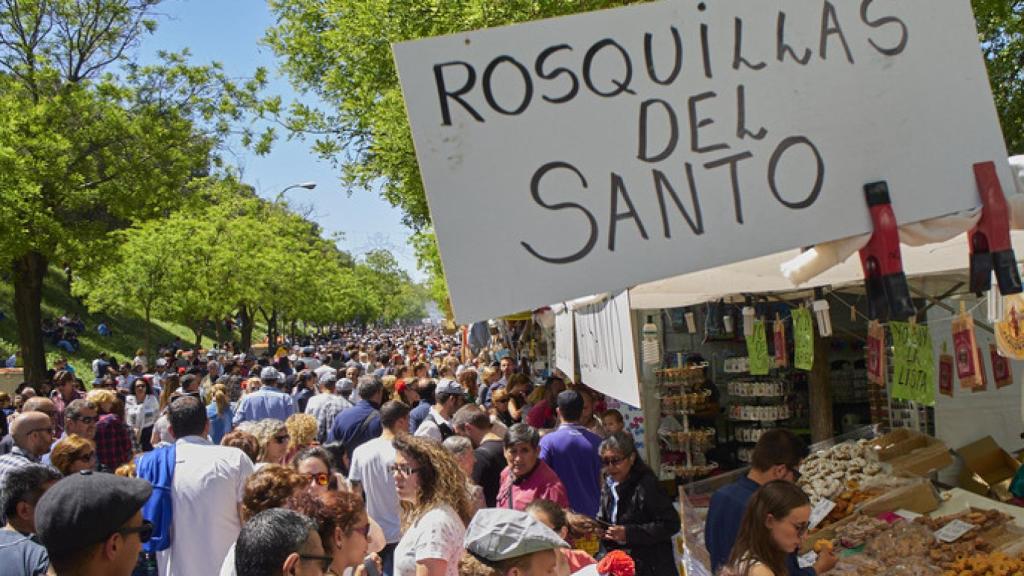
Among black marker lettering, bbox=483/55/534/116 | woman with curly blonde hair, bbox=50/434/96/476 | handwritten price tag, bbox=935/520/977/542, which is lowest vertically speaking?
handwritten price tag, bbox=935/520/977/542

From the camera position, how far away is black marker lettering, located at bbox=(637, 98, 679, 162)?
2.86 m

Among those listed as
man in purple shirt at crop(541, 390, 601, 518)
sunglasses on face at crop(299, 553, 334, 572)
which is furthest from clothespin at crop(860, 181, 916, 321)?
man in purple shirt at crop(541, 390, 601, 518)

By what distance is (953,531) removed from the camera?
236 inches

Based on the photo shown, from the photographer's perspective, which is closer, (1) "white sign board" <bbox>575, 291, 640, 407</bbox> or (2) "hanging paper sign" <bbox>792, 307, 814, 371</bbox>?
(1) "white sign board" <bbox>575, 291, 640, 407</bbox>

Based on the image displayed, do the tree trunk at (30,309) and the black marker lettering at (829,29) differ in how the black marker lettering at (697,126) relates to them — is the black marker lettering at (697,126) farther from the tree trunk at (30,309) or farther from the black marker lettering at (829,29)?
the tree trunk at (30,309)

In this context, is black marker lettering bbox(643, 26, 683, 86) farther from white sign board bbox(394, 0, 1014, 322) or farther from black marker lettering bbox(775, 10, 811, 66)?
black marker lettering bbox(775, 10, 811, 66)

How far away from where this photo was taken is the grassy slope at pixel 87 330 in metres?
37.9

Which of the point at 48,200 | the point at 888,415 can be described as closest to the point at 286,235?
the point at 48,200

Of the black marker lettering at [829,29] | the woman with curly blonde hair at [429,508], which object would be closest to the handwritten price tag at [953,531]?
the woman with curly blonde hair at [429,508]

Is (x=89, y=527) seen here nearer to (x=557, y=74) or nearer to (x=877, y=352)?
(x=557, y=74)

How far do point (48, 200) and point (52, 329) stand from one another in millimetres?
20143

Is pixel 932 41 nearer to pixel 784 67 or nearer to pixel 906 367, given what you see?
pixel 784 67

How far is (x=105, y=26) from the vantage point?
24922mm

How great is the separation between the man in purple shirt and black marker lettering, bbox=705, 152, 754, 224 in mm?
4391
